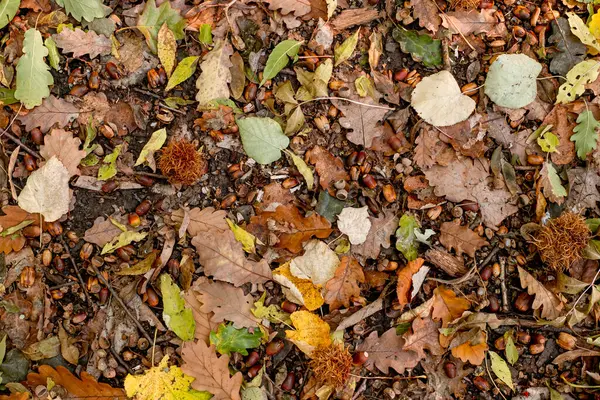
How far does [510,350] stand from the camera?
9.62 ft

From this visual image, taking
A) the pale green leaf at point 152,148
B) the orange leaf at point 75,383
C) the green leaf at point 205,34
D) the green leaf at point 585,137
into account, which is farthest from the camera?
the green leaf at point 585,137

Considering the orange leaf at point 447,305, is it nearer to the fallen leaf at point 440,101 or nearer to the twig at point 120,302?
the fallen leaf at point 440,101

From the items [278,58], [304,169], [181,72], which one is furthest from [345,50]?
[181,72]

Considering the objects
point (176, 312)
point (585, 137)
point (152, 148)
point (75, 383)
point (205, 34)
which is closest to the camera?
point (75, 383)

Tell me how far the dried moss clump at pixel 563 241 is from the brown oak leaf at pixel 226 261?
4.84 feet

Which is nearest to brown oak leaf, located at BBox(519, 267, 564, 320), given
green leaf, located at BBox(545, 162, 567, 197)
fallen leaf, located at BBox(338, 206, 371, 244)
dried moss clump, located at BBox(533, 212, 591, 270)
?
dried moss clump, located at BBox(533, 212, 591, 270)

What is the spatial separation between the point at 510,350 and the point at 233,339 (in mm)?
1464

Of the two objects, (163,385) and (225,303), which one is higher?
(225,303)

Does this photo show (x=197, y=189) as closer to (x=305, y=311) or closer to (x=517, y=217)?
(x=305, y=311)

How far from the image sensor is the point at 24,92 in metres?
2.84

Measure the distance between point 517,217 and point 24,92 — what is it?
107 inches

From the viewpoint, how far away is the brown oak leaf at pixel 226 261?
9.20ft

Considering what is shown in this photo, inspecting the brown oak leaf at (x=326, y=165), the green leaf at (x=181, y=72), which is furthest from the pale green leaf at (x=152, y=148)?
the brown oak leaf at (x=326, y=165)

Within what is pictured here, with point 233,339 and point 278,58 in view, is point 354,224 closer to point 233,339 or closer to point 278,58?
point 233,339
